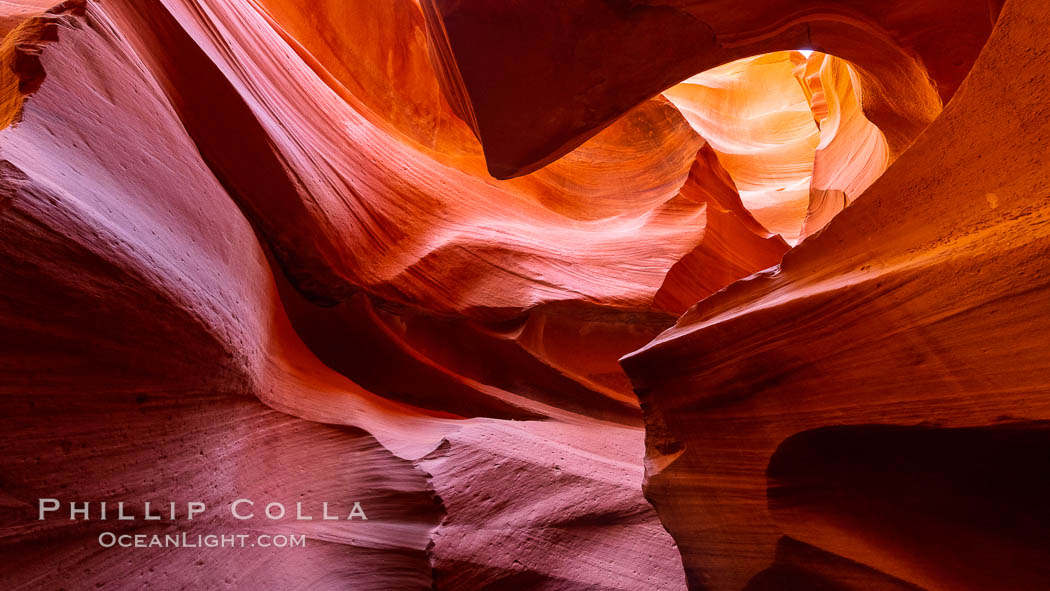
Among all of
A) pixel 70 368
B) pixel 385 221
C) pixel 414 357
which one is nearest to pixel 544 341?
pixel 414 357

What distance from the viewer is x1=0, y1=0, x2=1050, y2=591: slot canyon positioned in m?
1.88

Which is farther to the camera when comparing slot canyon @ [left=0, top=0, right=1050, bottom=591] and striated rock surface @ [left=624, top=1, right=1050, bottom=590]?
slot canyon @ [left=0, top=0, right=1050, bottom=591]

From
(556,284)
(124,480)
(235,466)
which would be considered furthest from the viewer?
(556,284)

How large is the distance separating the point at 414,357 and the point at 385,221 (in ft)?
3.59

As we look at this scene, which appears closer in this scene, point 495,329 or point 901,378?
point 901,378

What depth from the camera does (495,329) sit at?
4934mm

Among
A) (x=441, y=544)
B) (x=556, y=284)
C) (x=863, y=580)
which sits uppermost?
(x=556, y=284)

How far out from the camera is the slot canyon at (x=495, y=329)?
6.16 feet

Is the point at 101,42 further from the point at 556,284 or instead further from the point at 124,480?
the point at 556,284

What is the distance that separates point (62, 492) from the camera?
2.25 meters

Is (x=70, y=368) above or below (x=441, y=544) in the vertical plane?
above

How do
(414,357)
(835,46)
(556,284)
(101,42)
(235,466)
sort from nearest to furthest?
(101,42), (235,466), (835,46), (414,357), (556,284)

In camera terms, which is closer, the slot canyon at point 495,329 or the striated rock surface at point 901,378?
the striated rock surface at point 901,378

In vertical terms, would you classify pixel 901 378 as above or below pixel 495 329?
below
